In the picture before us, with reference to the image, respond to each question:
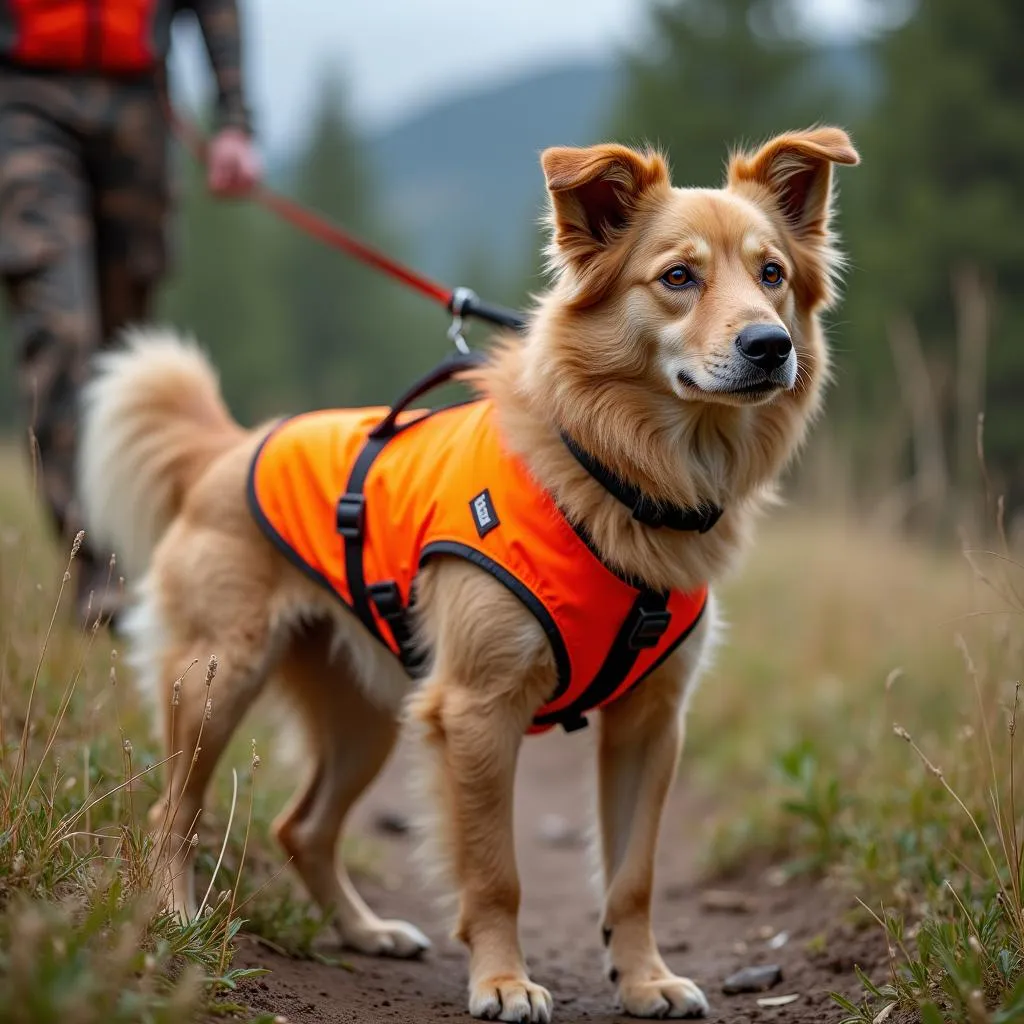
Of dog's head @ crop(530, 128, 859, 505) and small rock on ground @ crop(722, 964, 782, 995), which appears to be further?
small rock on ground @ crop(722, 964, 782, 995)

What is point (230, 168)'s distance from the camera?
4426 millimetres

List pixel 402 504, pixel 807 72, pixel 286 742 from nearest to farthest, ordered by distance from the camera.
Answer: pixel 402 504 < pixel 286 742 < pixel 807 72

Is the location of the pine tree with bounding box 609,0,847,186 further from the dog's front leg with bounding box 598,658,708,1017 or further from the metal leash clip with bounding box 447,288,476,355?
the dog's front leg with bounding box 598,658,708,1017

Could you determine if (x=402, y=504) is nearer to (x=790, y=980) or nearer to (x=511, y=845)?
(x=511, y=845)

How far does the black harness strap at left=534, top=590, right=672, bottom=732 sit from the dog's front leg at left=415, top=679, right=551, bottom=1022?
0.71 feet

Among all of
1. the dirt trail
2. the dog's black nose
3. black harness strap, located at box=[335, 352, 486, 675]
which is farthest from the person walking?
the dog's black nose

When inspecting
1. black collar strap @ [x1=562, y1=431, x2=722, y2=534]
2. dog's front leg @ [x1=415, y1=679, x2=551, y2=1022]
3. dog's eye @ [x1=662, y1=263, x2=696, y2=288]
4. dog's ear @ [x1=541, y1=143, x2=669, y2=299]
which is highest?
dog's ear @ [x1=541, y1=143, x2=669, y2=299]

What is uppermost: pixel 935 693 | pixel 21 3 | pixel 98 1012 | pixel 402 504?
pixel 21 3

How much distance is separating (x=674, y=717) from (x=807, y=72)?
22862 millimetres

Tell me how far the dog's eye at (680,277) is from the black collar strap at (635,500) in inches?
18.2

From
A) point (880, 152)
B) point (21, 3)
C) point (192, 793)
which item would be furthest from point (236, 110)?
point (880, 152)

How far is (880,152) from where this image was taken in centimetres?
1803

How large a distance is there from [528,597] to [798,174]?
4.70 feet

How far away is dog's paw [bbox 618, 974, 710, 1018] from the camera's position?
273 cm
